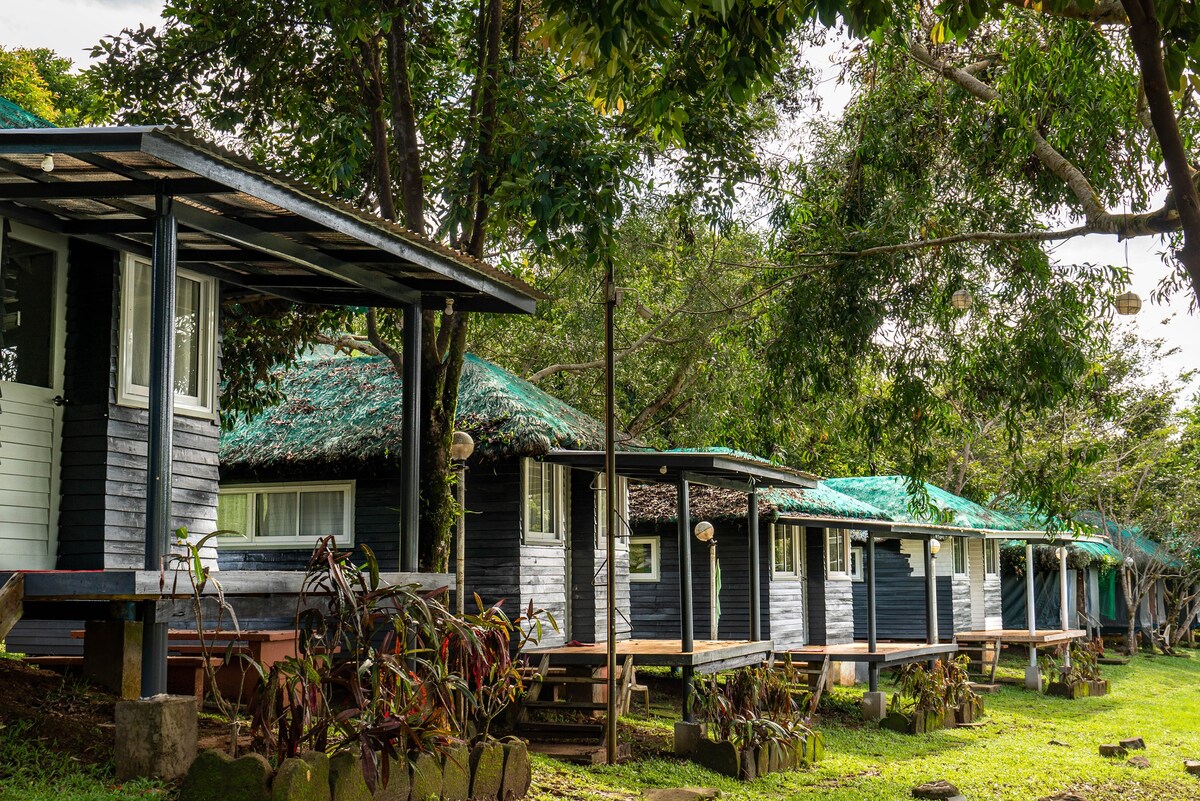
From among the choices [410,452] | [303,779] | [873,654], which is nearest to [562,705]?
[410,452]

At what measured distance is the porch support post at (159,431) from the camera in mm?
7609

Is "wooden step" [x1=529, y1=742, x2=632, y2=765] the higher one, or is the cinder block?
the cinder block

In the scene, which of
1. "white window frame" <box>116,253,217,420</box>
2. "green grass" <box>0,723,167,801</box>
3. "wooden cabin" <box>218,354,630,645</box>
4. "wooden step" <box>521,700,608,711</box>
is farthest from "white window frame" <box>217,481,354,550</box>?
"green grass" <box>0,723,167,801</box>

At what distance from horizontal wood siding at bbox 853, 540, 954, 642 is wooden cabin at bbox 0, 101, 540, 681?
18607 mm

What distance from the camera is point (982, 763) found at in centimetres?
1523

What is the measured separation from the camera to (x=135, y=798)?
7.14 m

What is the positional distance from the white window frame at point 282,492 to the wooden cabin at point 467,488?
0.5 inches

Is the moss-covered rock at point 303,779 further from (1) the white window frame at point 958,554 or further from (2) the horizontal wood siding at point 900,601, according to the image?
(1) the white window frame at point 958,554

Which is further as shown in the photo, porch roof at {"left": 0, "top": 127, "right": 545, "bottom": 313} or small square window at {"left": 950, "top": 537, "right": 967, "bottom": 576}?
small square window at {"left": 950, "top": 537, "right": 967, "bottom": 576}

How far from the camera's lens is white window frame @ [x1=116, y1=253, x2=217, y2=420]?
9.90 m

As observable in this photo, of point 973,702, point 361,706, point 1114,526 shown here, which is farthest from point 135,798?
point 1114,526

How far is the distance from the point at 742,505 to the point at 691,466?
739 centimetres

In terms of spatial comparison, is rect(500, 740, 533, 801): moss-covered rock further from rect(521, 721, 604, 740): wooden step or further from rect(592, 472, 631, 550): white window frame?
rect(592, 472, 631, 550): white window frame

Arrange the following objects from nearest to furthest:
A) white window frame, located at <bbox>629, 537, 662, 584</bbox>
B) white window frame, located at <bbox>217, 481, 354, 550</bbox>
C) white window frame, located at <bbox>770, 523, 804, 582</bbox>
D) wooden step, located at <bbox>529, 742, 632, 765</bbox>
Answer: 1. wooden step, located at <bbox>529, 742, 632, 765</bbox>
2. white window frame, located at <bbox>217, 481, 354, 550</bbox>
3. white window frame, located at <bbox>770, 523, 804, 582</bbox>
4. white window frame, located at <bbox>629, 537, 662, 584</bbox>
